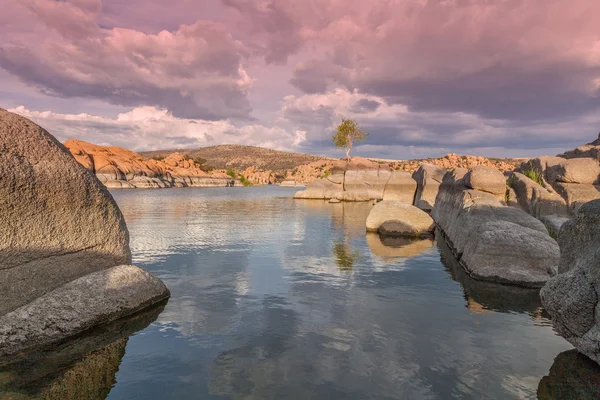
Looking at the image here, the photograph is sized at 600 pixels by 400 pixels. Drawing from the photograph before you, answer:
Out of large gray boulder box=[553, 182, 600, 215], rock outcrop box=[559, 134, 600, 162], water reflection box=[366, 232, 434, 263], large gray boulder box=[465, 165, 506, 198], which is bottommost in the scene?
water reflection box=[366, 232, 434, 263]

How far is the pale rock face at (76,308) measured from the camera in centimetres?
742

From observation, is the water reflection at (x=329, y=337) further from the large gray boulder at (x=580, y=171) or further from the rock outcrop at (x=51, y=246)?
the large gray boulder at (x=580, y=171)

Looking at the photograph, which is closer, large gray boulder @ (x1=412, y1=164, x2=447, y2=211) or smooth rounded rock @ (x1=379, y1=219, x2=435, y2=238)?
smooth rounded rock @ (x1=379, y1=219, x2=435, y2=238)

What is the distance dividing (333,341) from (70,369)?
207 inches

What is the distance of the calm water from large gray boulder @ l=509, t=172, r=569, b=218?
8871 millimetres

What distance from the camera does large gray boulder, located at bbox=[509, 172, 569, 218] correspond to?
781 inches

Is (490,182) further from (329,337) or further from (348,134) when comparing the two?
(348,134)

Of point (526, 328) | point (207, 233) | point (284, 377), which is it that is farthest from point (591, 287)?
point (207, 233)

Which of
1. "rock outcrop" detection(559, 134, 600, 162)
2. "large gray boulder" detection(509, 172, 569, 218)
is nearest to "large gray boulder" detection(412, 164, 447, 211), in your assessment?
"rock outcrop" detection(559, 134, 600, 162)

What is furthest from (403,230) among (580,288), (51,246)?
(51,246)

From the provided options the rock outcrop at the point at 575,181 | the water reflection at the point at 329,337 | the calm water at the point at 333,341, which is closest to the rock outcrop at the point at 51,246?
the calm water at the point at 333,341

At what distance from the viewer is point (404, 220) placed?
900 inches

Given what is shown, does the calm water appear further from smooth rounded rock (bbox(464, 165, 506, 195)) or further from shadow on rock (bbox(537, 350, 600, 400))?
smooth rounded rock (bbox(464, 165, 506, 195))

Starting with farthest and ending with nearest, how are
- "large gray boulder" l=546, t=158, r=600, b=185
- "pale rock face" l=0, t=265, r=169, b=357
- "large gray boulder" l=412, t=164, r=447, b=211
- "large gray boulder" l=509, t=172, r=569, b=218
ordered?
"large gray boulder" l=412, t=164, r=447, b=211 < "large gray boulder" l=546, t=158, r=600, b=185 < "large gray boulder" l=509, t=172, r=569, b=218 < "pale rock face" l=0, t=265, r=169, b=357
